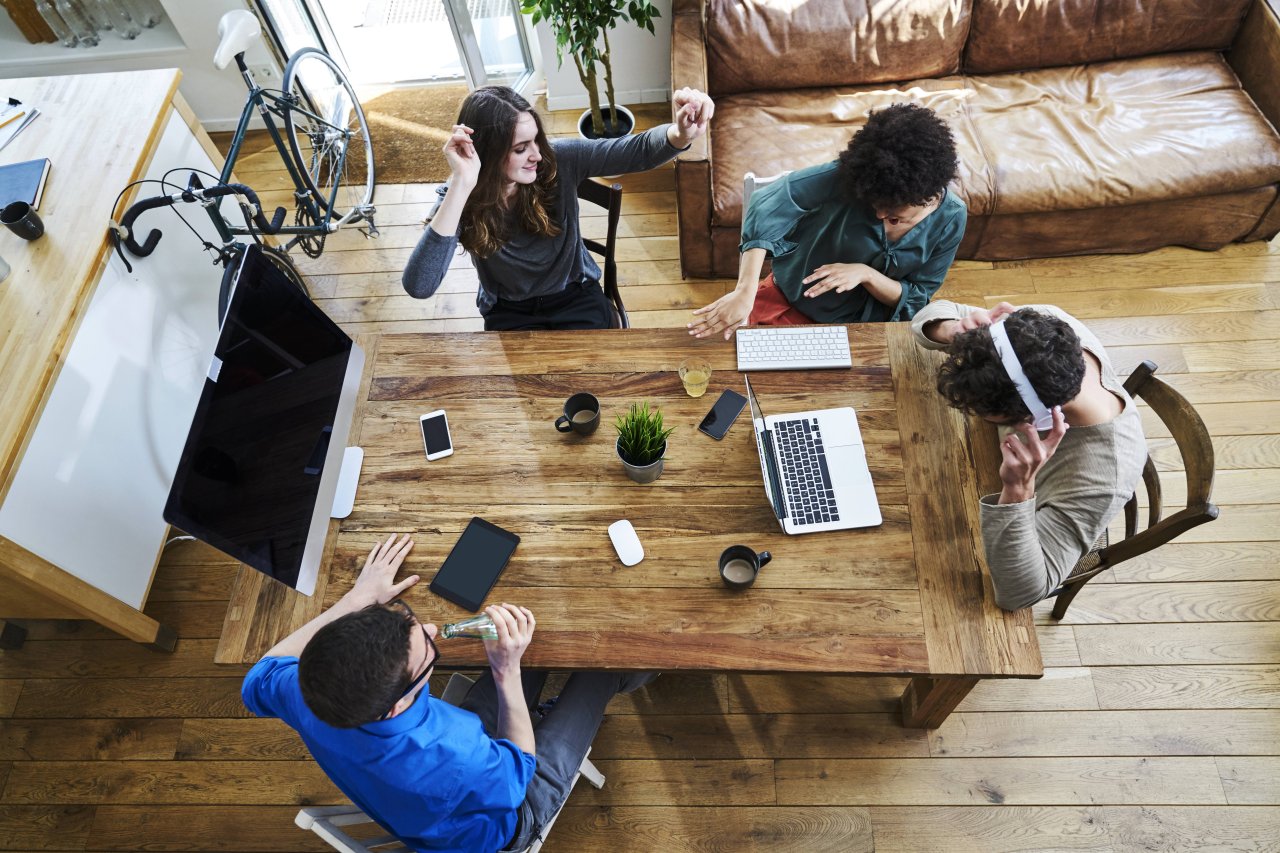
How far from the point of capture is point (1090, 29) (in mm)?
2920

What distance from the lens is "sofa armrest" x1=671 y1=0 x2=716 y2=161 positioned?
112 inches

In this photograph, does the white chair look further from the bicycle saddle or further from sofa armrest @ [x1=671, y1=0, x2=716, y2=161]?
the bicycle saddle

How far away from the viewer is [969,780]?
6.84 ft

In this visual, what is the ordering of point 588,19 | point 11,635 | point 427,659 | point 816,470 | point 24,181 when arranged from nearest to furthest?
1. point 427,659
2. point 816,470
3. point 24,181
4. point 11,635
5. point 588,19

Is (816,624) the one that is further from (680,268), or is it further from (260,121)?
(260,121)

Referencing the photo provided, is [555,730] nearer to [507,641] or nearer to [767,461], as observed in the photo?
[507,641]

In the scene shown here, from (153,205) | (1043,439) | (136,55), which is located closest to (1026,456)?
(1043,439)

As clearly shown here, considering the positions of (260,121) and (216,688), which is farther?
(260,121)

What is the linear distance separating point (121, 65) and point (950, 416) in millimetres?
4005

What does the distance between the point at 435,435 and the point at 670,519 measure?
609 mm

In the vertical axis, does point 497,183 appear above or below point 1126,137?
above

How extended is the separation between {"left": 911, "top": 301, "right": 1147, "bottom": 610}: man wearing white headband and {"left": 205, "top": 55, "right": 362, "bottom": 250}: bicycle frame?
7.64 ft

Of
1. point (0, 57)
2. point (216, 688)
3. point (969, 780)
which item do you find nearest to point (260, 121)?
point (0, 57)

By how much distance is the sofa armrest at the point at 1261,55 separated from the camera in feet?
9.04
